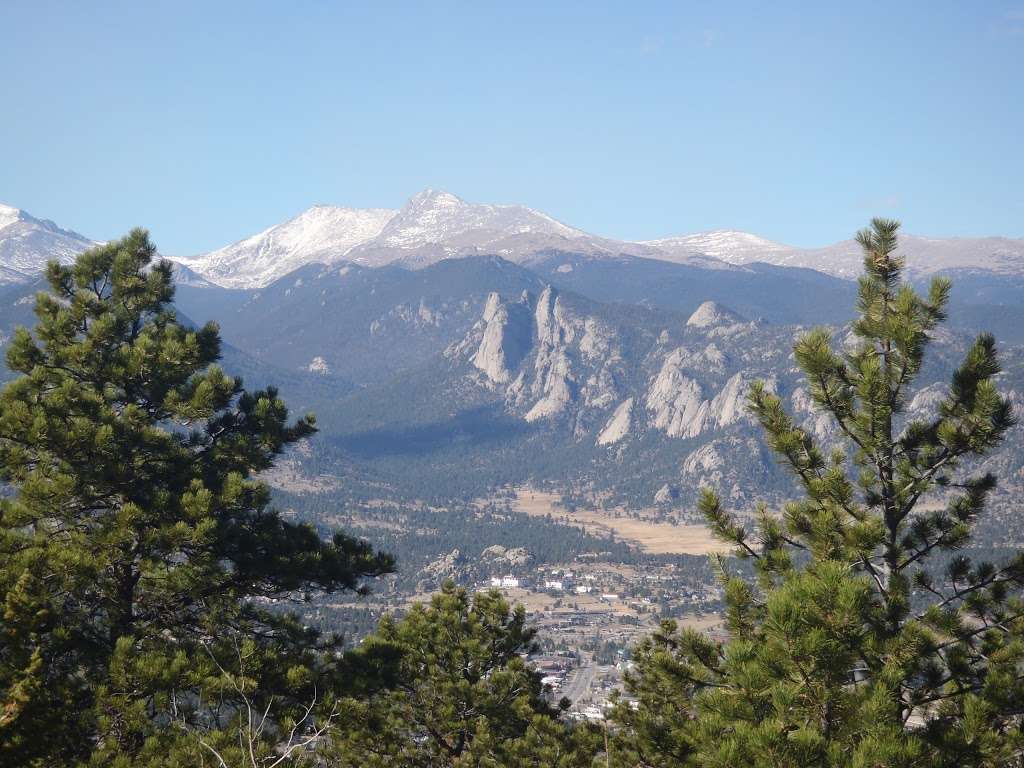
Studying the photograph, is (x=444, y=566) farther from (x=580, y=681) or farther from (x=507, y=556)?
(x=580, y=681)

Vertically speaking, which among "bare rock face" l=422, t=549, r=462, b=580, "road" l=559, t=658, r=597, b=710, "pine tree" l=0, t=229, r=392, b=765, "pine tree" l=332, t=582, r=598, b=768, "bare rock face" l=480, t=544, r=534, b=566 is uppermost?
"pine tree" l=0, t=229, r=392, b=765

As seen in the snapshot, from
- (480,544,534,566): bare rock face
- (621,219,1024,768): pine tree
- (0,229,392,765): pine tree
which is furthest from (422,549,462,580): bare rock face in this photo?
(621,219,1024,768): pine tree

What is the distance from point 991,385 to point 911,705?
4.55 m

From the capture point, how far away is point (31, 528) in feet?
58.2

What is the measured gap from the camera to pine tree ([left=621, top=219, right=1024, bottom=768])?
33.9 feet

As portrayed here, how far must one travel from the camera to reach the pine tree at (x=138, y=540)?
14.1 metres

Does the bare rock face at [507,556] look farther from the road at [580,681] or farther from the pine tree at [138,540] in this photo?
the pine tree at [138,540]

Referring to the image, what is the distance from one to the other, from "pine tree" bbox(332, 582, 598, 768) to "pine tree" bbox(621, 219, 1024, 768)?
685 cm

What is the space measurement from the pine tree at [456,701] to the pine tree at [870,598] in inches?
270

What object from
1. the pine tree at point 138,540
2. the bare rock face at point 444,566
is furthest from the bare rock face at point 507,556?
the pine tree at point 138,540

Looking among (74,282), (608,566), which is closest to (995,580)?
(74,282)

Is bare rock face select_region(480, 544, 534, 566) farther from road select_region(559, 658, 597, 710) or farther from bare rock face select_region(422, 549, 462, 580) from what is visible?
road select_region(559, 658, 597, 710)

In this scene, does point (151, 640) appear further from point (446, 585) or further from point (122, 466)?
point (446, 585)

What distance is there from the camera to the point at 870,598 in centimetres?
1114
